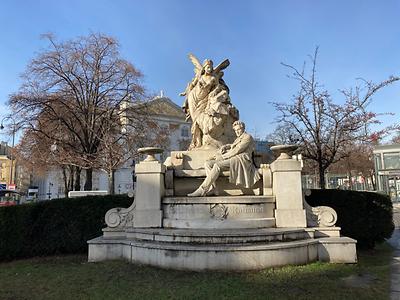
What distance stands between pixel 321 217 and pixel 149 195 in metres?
3.96

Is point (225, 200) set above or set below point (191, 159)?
below

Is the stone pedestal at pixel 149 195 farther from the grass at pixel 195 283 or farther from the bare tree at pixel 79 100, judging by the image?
the bare tree at pixel 79 100

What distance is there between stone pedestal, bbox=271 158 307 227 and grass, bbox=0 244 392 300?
4.07 ft

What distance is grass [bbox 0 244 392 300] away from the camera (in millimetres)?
5309

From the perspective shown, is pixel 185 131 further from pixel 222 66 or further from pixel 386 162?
pixel 222 66

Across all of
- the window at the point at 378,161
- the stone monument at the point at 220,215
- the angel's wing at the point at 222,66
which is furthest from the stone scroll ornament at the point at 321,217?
the window at the point at 378,161

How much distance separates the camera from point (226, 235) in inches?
272

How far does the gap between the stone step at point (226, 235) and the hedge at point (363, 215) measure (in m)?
2.94

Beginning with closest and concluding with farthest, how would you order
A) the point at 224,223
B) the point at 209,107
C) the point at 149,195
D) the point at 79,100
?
the point at 224,223
the point at 149,195
the point at 209,107
the point at 79,100

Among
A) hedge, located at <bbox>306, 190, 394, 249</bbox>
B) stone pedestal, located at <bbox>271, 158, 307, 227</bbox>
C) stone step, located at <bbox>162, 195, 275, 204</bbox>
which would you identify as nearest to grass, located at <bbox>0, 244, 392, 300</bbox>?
stone pedestal, located at <bbox>271, 158, 307, 227</bbox>

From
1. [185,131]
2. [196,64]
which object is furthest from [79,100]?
[185,131]

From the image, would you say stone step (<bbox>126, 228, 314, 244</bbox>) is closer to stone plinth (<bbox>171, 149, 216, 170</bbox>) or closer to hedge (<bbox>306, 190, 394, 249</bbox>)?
stone plinth (<bbox>171, 149, 216, 170</bbox>)

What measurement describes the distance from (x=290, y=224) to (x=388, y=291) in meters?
2.75

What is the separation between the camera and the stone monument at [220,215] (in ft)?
22.3
